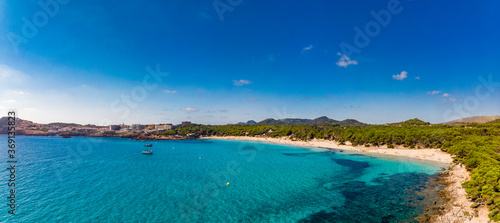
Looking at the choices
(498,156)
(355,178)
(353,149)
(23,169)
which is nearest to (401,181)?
(355,178)

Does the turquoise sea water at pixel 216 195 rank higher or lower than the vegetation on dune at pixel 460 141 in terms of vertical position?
lower

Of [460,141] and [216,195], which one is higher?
[460,141]

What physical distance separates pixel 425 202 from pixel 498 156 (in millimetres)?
18859

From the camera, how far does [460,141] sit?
52.5 m

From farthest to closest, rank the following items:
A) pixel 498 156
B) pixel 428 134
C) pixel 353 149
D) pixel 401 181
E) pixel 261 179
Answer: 1. pixel 353 149
2. pixel 428 134
3. pixel 261 179
4. pixel 401 181
5. pixel 498 156

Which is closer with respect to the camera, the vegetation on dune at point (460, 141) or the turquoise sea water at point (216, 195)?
the vegetation on dune at point (460, 141)

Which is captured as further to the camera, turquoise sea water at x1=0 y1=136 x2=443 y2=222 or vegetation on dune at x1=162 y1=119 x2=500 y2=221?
turquoise sea water at x1=0 y1=136 x2=443 y2=222

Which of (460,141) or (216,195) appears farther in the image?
(460,141)

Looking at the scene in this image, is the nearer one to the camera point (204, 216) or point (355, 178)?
point (204, 216)

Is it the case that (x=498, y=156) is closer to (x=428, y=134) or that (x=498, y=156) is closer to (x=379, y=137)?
(x=428, y=134)

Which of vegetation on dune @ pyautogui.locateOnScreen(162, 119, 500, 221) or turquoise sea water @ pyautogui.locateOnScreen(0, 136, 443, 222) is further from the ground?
vegetation on dune @ pyautogui.locateOnScreen(162, 119, 500, 221)

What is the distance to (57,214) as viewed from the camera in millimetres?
20922

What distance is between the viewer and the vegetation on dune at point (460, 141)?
20361 mm

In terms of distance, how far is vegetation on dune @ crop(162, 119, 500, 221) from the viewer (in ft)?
66.8
